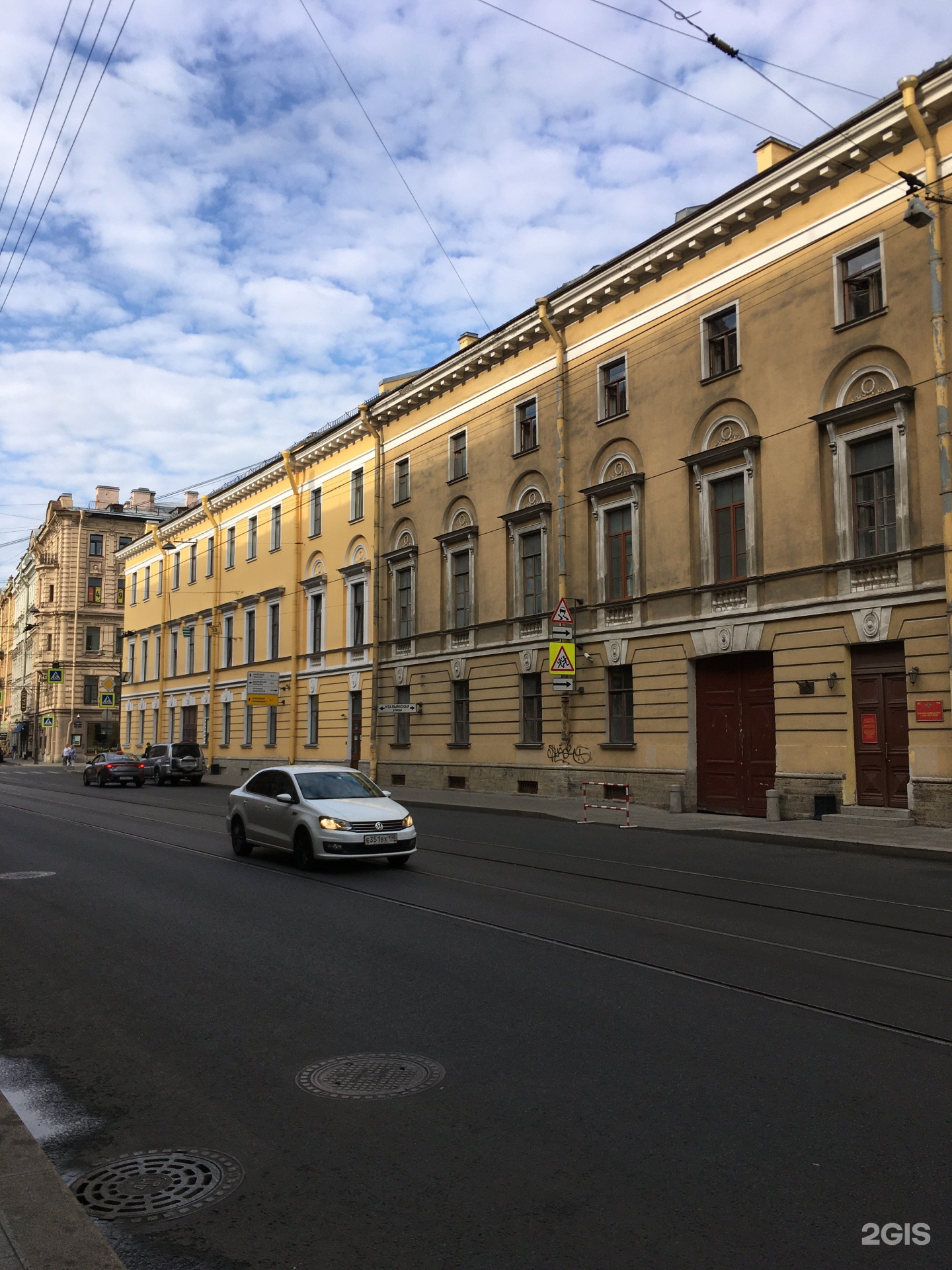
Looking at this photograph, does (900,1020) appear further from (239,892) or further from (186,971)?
(239,892)

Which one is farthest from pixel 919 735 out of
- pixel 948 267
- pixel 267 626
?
pixel 267 626

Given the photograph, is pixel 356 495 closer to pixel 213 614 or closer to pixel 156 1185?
pixel 213 614

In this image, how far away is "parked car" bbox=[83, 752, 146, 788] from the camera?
41.6 meters

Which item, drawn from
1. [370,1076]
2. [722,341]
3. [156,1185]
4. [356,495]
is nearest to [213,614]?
[356,495]

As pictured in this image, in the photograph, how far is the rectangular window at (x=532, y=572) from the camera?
98.1 feet

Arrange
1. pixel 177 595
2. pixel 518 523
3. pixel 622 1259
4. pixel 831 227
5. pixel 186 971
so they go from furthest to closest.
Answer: pixel 177 595 < pixel 518 523 < pixel 831 227 < pixel 186 971 < pixel 622 1259

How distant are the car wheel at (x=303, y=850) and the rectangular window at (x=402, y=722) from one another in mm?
21509

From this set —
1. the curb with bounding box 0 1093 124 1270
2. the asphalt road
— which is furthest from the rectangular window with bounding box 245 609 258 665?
the curb with bounding box 0 1093 124 1270

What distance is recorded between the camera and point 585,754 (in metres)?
27.6

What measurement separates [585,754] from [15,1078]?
2267 centimetres

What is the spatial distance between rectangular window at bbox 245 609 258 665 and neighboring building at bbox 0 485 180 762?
3057 centimetres

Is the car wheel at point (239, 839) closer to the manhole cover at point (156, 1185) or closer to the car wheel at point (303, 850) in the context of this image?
the car wheel at point (303, 850)

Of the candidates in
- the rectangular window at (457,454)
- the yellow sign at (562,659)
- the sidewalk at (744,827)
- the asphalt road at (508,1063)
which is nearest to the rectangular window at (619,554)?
the yellow sign at (562,659)

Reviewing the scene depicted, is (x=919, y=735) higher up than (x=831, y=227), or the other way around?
(x=831, y=227)
